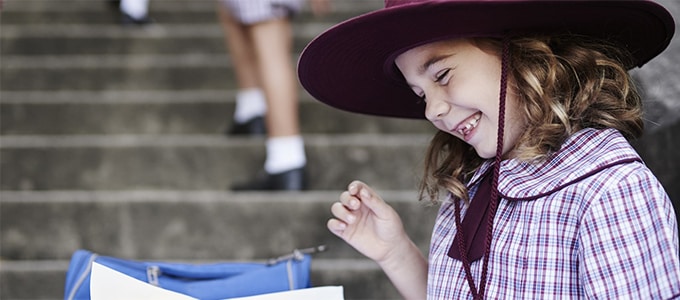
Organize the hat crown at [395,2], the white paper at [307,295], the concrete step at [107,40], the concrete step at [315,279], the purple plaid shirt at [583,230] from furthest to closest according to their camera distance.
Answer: the concrete step at [107,40] → the concrete step at [315,279] → the white paper at [307,295] → the hat crown at [395,2] → the purple plaid shirt at [583,230]

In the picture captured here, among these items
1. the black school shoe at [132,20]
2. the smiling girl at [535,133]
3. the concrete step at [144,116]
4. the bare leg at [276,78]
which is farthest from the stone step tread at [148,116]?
the smiling girl at [535,133]

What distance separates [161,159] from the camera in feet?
9.73

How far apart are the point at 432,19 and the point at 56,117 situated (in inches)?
90.3

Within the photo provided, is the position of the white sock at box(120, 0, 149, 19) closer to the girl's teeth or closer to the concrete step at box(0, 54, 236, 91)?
the concrete step at box(0, 54, 236, 91)

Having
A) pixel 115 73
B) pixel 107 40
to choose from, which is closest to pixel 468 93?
pixel 115 73

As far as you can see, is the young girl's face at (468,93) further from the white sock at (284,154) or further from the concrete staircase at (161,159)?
the white sock at (284,154)

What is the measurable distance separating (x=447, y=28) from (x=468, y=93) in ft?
0.33

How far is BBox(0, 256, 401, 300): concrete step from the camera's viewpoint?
2.38 m

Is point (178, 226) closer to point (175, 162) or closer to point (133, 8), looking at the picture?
point (175, 162)

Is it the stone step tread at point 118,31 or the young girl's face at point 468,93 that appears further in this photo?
the stone step tread at point 118,31

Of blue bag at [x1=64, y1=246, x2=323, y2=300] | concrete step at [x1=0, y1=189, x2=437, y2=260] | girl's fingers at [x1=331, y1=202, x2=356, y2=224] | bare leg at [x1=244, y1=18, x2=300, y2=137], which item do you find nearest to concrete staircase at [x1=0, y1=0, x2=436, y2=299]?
concrete step at [x1=0, y1=189, x2=437, y2=260]

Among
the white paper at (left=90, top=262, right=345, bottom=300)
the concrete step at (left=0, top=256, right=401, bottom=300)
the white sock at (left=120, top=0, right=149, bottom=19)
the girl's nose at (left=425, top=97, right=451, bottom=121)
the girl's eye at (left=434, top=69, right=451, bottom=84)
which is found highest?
the white sock at (left=120, top=0, right=149, bottom=19)

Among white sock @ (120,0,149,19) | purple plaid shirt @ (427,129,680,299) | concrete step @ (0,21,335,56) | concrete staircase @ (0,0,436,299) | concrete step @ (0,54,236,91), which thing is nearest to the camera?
purple plaid shirt @ (427,129,680,299)

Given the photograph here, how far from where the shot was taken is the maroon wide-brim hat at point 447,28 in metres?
1.23
